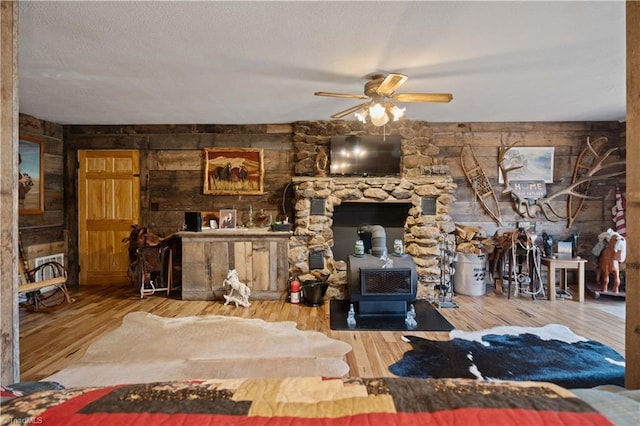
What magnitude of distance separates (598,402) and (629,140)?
1.15 m

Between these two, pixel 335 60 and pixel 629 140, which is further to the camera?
pixel 335 60

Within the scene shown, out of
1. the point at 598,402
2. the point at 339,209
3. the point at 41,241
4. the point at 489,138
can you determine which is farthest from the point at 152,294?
the point at 489,138

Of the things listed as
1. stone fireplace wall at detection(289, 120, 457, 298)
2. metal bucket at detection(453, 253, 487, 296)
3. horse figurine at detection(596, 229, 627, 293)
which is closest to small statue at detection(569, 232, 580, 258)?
horse figurine at detection(596, 229, 627, 293)

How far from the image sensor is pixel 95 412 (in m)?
0.81

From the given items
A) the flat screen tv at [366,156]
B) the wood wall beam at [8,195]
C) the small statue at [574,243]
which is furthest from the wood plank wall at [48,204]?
the small statue at [574,243]

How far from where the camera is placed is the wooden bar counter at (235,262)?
417cm

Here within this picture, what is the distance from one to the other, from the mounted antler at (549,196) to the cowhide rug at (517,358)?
2.12 meters

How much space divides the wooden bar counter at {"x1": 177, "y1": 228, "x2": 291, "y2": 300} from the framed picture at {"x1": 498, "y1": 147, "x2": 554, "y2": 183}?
3501mm

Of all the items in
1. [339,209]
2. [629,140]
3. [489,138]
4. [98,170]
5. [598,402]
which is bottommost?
[598,402]

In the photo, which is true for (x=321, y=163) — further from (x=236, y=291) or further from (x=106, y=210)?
(x=106, y=210)

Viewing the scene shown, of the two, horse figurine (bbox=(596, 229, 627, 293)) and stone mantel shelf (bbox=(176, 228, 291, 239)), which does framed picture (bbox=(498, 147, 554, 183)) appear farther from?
stone mantel shelf (bbox=(176, 228, 291, 239))

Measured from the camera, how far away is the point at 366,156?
4383 mm

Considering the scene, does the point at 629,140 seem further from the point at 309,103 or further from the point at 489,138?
the point at 489,138

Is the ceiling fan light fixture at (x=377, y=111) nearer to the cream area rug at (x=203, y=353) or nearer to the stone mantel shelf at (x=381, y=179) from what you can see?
the stone mantel shelf at (x=381, y=179)
